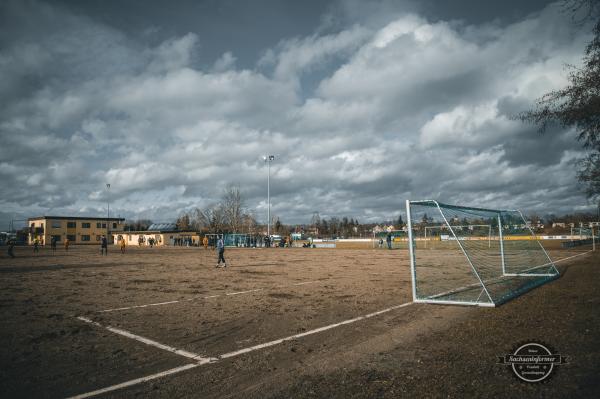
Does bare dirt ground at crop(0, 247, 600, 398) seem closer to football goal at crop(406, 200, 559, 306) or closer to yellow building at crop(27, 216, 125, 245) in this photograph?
football goal at crop(406, 200, 559, 306)

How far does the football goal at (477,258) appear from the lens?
8.98m

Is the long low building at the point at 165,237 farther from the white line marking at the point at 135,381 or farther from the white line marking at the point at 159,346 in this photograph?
the white line marking at the point at 135,381

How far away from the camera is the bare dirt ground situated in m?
3.84

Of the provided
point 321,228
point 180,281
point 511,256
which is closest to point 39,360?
point 180,281

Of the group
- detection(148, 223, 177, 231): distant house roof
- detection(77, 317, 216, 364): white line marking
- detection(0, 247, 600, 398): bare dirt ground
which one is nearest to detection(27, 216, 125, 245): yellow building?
detection(148, 223, 177, 231): distant house roof

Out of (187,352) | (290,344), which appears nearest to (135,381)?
(187,352)

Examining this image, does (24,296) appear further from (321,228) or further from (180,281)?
(321,228)

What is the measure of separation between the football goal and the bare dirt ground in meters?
0.80

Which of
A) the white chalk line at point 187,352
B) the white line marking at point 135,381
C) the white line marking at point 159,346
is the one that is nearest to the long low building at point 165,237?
the white line marking at point 159,346

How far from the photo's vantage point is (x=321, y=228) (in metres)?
160

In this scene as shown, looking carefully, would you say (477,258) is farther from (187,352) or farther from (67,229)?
(67,229)

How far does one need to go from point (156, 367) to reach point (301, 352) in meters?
2.09

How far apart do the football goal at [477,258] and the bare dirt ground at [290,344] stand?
2.62 ft

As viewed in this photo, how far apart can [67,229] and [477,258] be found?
97.0 meters
